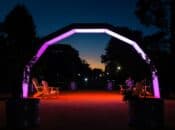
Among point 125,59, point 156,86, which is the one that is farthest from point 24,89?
point 125,59

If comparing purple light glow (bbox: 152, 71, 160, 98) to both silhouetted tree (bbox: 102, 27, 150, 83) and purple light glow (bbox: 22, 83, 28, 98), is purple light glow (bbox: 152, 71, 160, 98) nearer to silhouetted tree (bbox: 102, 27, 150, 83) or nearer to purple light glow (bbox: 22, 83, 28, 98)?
silhouetted tree (bbox: 102, 27, 150, 83)

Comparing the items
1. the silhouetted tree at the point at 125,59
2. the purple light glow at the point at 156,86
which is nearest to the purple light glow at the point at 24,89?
the silhouetted tree at the point at 125,59

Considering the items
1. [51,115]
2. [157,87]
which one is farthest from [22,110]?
[157,87]

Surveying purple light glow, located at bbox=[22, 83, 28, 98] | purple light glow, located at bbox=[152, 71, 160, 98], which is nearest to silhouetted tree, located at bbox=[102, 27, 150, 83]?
purple light glow, located at bbox=[152, 71, 160, 98]

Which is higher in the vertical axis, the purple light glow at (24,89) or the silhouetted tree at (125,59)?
the silhouetted tree at (125,59)

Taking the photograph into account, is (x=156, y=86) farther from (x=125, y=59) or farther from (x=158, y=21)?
(x=125, y=59)

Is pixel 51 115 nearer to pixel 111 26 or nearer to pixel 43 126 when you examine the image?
pixel 43 126

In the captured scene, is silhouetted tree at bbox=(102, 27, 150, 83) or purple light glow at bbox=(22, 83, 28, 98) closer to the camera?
purple light glow at bbox=(22, 83, 28, 98)

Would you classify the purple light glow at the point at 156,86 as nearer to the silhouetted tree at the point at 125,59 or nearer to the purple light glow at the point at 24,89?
the silhouetted tree at the point at 125,59

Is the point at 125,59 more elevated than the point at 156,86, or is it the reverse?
the point at 125,59

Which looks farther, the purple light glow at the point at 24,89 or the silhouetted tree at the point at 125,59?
the silhouetted tree at the point at 125,59

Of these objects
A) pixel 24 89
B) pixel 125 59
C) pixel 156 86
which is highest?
pixel 125 59

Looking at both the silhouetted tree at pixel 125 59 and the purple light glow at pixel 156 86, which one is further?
the silhouetted tree at pixel 125 59

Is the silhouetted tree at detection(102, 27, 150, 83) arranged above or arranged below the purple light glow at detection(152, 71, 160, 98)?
above
